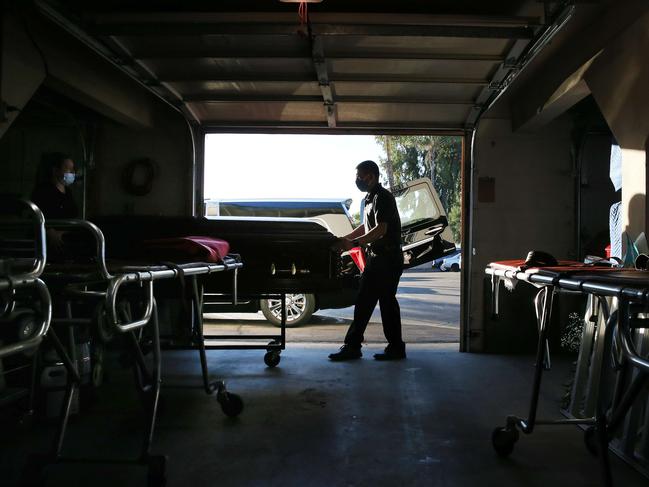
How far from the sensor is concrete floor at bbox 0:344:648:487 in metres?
2.51

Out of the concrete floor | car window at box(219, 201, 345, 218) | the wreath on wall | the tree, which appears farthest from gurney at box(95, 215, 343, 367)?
the tree

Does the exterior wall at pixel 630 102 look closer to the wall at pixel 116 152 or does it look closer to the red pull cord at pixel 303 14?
the red pull cord at pixel 303 14

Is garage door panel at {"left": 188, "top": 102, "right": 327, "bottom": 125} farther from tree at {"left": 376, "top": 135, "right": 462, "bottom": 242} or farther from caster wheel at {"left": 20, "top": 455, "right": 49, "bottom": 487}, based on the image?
tree at {"left": 376, "top": 135, "right": 462, "bottom": 242}

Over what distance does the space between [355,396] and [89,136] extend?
13.4 feet

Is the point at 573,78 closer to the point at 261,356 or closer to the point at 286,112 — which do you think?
the point at 286,112

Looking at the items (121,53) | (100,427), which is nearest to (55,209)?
(121,53)

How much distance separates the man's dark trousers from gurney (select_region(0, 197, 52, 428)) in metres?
2.88

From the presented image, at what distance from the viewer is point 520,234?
18.7ft

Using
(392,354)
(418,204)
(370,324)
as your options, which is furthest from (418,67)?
(370,324)

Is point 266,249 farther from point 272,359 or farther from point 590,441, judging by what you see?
point 590,441

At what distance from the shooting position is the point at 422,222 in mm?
8648

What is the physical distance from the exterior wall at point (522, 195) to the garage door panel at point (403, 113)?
445 millimetres

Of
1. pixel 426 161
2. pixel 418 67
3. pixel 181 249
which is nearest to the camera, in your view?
pixel 181 249

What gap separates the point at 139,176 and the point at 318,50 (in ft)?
9.28
